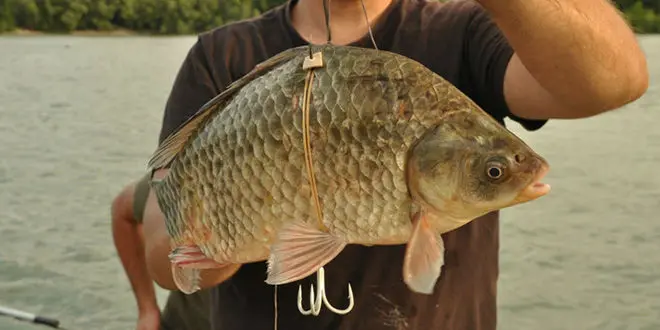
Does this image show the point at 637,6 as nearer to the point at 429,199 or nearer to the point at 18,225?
the point at 18,225

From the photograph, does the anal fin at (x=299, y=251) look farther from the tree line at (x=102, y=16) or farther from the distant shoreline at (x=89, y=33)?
the distant shoreline at (x=89, y=33)

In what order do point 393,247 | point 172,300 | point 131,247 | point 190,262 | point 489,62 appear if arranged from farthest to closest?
point 131,247 → point 172,300 → point 393,247 → point 489,62 → point 190,262

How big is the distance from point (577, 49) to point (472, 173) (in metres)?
0.29

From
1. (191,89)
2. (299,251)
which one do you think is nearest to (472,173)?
(299,251)

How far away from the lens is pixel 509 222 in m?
10.5

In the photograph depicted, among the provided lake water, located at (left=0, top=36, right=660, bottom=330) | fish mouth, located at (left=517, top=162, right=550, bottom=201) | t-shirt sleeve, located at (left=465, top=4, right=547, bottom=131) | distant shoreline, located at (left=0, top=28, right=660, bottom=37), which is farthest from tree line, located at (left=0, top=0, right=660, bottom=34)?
fish mouth, located at (left=517, top=162, right=550, bottom=201)

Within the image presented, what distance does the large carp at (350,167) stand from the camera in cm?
133

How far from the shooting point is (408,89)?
Result: 1394 mm

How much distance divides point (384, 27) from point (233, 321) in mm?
776


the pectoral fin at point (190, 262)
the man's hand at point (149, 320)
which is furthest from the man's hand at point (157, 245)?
the man's hand at point (149, 320)

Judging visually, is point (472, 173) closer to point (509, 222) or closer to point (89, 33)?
point (509, 222)

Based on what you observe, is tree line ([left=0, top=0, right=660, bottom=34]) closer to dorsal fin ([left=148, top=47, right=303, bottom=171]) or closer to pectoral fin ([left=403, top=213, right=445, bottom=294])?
dorsal fin ([left=148, top=47, right=303, bottom=171])

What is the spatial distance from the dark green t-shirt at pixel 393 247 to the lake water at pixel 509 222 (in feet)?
17.5

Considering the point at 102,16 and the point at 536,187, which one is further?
the point at 102,16
